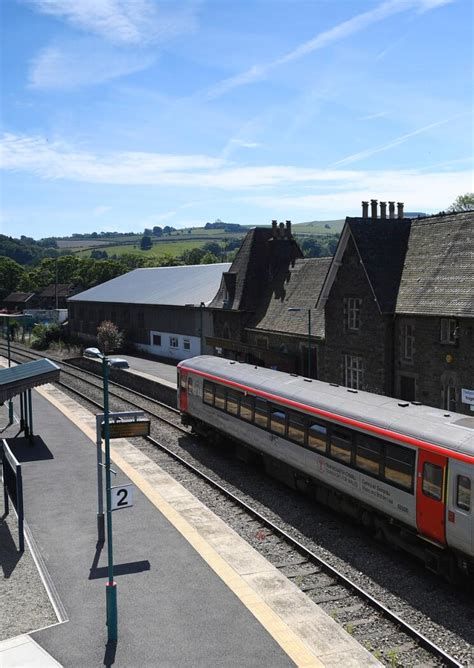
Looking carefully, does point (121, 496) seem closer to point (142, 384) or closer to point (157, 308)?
point (142, 384)

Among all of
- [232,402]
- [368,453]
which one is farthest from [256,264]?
[368,453]

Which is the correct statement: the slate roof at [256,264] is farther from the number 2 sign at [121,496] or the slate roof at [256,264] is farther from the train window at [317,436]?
the number 2 sign at [121,496]

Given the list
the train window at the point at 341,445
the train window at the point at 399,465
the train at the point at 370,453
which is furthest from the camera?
the train window at the point at 341,445

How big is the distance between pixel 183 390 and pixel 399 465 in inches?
597

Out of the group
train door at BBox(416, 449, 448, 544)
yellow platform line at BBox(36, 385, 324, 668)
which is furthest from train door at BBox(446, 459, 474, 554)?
yellow platform line at BBox(36, 385, 324, 668)

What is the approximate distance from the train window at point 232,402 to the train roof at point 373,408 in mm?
480

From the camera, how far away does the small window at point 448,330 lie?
27.2m

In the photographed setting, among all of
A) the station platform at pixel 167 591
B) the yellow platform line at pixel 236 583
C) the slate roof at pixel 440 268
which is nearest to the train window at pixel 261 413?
the station platform at pixel 167 591

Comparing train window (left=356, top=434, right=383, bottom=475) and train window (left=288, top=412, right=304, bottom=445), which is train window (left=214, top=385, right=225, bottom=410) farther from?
train window (left=356, top=434, right=383, bottom=475)

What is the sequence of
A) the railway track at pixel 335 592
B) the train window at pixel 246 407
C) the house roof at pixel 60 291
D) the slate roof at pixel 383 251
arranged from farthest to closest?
1. the house roof at pixel 60 291
2. the slate roof at pixel 383 251
3. the train window at pixel 246 407
4. the railway track at pixel 335 592

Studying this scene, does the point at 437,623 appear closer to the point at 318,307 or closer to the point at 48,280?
the point at 318,307

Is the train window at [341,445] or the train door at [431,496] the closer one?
the train door at [431,496]

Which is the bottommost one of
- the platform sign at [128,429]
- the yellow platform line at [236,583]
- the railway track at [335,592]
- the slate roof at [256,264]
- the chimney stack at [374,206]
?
the railway track at [335,592]

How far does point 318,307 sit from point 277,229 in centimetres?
1517
